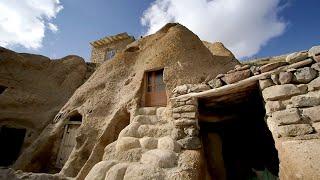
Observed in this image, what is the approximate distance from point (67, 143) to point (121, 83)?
11.5 feet

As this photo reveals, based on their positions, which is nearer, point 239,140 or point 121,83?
point 239,140

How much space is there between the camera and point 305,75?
11.0 feet

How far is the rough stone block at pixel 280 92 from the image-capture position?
11.0ft

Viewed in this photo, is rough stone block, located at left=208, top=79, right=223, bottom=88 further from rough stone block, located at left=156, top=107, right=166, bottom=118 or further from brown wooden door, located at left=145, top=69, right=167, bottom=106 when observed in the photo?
brown wooden door, located at left=145, top=69, right=167, bottom=106

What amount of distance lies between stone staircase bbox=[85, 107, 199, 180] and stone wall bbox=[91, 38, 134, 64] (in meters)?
12.8

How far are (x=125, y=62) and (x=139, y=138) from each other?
5281 mm

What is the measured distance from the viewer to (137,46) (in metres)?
11.0

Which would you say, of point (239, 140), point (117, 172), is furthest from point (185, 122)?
point (239, 140)

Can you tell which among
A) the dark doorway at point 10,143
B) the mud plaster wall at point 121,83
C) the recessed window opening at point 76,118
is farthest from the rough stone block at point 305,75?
the dark doorway at point 10,143

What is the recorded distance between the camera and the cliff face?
1133 centimetres

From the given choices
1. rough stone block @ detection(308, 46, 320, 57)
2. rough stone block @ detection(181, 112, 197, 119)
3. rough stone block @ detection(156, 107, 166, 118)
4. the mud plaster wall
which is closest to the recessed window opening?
the mud plaster wall

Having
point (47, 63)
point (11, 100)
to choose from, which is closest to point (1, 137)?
point (11, 100)

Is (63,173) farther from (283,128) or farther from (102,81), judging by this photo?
(283,128)

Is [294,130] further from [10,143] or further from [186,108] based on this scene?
[10,143]
